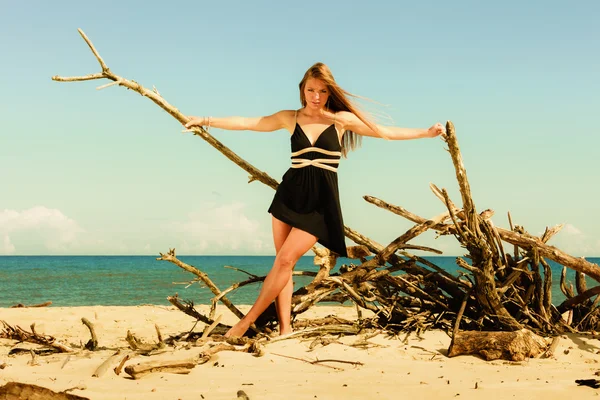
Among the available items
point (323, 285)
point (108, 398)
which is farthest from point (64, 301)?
point (108, 398)

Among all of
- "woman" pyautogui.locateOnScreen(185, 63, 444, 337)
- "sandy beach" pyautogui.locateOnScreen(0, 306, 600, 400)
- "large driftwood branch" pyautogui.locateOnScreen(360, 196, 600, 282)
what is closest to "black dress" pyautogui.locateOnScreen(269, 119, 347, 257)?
"woman" pyautogui.locateOnScreen(185, 63, 444, 337)

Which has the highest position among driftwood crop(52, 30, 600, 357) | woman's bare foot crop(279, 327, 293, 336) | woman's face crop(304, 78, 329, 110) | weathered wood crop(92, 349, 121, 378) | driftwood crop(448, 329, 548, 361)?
woman's face crop(304, 78, 329, 110)

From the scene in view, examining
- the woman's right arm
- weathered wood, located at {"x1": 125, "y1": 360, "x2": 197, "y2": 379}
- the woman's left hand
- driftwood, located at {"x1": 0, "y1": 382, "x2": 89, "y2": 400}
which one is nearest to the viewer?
driftwood, located at {"x1": 0, "y1": 382, "x2": 89, "y2": 400}

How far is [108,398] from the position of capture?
9.77ft

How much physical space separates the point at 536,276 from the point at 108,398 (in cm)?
329

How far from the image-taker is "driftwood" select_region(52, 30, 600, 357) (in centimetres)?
451

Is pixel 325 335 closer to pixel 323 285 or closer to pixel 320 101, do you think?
pixel 323 285

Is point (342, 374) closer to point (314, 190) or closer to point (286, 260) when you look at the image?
point (286, 260)

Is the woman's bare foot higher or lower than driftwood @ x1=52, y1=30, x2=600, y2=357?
lower

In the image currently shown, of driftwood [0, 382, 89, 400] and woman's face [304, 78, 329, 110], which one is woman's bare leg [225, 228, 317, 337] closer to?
woman's face [304, 78, 329, 110]

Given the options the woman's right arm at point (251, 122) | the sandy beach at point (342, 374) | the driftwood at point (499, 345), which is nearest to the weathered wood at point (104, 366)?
the sandy beach at point (342, 374)

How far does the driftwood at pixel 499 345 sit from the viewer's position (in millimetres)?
3922

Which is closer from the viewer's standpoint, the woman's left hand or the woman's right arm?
the woman's left hand

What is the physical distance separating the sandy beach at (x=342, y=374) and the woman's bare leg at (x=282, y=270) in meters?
0.34
